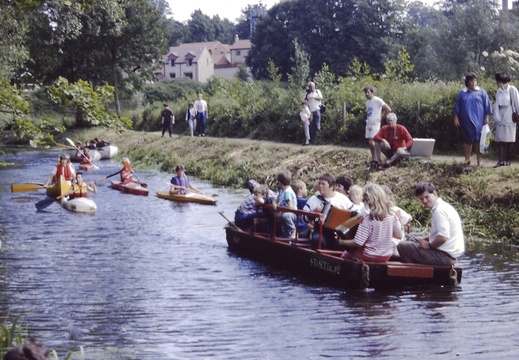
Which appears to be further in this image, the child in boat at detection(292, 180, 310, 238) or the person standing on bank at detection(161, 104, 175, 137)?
the person standing on bank at detection(161, 104, 175, 137)

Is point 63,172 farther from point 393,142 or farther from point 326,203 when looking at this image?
point 326,203

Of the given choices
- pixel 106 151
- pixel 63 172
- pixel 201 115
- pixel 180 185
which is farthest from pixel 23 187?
pixel 106 151

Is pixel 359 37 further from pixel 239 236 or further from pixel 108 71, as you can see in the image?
pixel 239 236

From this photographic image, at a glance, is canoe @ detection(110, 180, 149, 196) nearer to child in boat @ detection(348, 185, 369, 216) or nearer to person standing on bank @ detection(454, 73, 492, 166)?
person standing on bank @ detection(454, 73, 492, 166)

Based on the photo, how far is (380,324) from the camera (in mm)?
9453

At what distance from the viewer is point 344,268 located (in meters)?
11.0

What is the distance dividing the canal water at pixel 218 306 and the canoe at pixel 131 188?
6.73m

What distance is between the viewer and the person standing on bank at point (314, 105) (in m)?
24.9

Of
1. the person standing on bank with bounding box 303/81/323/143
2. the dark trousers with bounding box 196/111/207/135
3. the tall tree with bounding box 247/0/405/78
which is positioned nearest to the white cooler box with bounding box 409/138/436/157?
the person standing on bank with bounding box 303/81/323/143

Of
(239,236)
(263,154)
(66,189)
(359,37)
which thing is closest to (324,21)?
(359,37)

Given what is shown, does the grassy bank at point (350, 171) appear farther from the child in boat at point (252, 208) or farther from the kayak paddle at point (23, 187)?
the kayak paddle at point (23, 187)

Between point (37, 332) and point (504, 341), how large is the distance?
16.6 ft

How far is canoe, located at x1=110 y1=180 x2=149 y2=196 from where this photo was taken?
76.3 feet

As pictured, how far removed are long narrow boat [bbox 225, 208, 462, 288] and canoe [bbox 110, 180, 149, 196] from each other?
34.4ft
